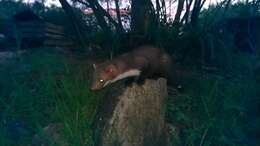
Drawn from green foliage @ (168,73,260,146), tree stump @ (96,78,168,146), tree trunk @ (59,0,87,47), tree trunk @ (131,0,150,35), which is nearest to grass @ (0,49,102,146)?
tree stump @ (96,78,168,146)

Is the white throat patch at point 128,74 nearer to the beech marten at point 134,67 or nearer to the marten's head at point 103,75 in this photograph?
the beech marten at point 134,67

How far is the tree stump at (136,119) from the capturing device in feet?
15.9

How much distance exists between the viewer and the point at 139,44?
22.6ft

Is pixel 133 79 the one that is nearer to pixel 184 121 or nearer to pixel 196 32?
pixel 184 121

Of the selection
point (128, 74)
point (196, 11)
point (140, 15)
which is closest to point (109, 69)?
point (128, 74)

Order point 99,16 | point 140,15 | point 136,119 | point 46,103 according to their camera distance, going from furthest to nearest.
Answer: point 99,16
point 140,15
point 46,103
point 136,119

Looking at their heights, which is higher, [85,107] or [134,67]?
[134,67]

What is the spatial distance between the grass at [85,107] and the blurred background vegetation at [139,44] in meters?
0.01

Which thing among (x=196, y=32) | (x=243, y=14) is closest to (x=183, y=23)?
(x=196, y=32)

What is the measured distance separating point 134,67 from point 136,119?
24.6 inches

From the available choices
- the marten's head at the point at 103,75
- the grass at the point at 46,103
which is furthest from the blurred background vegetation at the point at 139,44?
the marten's head at the point at 103,75

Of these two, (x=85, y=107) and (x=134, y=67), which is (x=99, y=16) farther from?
(x=85, y=107)

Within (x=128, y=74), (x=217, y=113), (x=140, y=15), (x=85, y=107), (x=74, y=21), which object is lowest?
(x=217, y=113)

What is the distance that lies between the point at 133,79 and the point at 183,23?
274 cm
